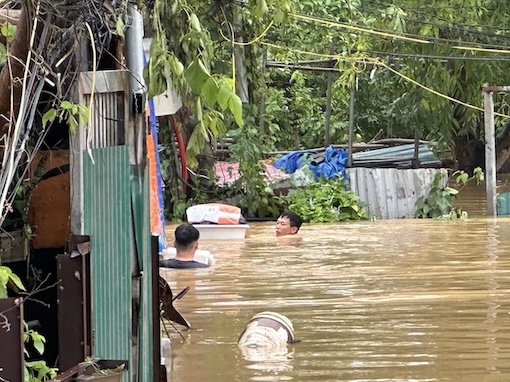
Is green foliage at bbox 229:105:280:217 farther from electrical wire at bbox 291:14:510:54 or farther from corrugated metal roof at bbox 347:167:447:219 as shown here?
electrical wire at bbox 291:14:510:54

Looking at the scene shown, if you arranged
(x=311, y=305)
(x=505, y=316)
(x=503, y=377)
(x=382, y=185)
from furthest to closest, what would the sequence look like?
(x=382, y=185)
(x=311, y=305)
(x=505, y=316)
(x=503, y=377)

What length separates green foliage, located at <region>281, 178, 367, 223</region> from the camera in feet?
63.6

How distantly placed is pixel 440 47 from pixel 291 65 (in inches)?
113

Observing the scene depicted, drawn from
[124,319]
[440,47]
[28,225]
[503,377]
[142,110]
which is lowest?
[503,377]

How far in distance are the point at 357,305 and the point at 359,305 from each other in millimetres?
20

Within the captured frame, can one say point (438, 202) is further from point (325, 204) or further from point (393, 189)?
point (325, 204)

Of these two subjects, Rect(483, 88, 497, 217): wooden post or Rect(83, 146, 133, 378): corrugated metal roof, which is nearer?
Rect(83, 146, 133, 378): corrugated metal roof

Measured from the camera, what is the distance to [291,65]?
1955cm

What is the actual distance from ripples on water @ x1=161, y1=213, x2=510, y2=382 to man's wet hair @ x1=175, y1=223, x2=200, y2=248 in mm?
405

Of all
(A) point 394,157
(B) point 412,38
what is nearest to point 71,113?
(B) point 412,38

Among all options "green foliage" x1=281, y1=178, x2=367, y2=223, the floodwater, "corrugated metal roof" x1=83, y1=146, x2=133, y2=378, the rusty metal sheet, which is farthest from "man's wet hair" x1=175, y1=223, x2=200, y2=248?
"green foliage" x1=281, y1=178, x2=367, y2=223

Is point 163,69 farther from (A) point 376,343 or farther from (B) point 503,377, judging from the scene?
(A) point 376,343

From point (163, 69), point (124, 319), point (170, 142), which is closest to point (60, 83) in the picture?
point (163, 69)

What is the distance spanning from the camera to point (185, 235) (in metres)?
11.1
